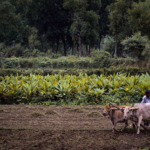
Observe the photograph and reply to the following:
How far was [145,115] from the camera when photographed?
5988 millimetres

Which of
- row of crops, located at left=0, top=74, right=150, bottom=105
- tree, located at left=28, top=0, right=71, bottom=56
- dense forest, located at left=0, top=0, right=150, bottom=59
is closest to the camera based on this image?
row of crops, located at left=0, top=74, right=150, bottom=105

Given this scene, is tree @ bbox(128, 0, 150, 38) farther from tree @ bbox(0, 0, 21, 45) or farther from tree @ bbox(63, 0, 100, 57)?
→ tree @ bbox(0, 0, 21, 45)

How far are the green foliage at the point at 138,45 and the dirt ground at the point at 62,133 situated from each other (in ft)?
57.4

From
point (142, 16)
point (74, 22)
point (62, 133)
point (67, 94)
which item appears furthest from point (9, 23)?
point (62, 133)

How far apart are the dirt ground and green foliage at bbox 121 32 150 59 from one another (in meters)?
17.5

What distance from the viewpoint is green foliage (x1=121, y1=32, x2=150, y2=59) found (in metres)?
24.2

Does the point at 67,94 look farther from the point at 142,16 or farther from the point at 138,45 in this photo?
the point at 142,16

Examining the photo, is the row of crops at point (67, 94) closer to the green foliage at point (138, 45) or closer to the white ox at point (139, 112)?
the white ox at point (139, 112)

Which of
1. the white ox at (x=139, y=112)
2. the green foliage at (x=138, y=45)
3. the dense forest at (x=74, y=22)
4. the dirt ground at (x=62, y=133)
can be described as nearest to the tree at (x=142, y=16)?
the dense forest at (x=74, y=22)

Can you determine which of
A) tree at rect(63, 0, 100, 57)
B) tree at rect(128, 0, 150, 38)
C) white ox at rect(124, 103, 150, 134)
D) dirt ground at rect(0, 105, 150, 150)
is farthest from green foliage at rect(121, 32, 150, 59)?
white ox at rect(124, 103, 150, 134)

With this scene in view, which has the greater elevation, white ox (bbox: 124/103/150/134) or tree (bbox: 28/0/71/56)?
tree (bbox: 28/0/71/56)

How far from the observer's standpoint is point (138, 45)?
2455 centimetres

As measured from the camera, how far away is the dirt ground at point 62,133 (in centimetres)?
549

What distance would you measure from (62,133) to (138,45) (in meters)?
20.3
